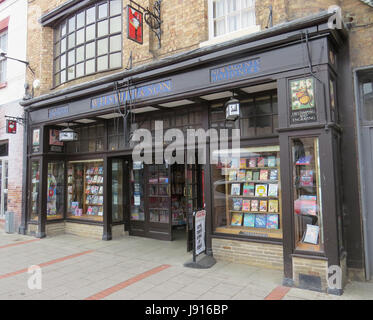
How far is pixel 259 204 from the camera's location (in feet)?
21.6

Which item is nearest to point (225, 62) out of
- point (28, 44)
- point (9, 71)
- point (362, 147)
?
point (362, 147)

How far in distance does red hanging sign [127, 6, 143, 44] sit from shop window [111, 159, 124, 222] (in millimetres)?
3728

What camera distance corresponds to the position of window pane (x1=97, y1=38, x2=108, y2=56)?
359 inches

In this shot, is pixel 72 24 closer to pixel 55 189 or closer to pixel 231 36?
pixel 55 189

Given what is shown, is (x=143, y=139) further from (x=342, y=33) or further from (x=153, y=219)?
(x=342, y=33)

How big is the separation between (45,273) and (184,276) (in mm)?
2754

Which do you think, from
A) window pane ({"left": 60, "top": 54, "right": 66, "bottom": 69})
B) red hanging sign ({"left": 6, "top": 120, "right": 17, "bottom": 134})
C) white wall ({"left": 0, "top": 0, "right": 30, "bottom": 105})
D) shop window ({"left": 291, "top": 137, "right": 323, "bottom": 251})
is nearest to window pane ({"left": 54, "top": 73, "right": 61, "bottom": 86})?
window pane ({"left": 60, "top": 54, "right": 66, "bottom": 69})

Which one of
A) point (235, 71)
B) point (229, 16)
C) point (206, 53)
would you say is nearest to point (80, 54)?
point (229, 16)

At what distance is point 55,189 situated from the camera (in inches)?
410

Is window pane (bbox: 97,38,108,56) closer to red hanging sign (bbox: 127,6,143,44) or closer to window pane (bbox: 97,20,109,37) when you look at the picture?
window pane (bbox: 97,20,109,37)

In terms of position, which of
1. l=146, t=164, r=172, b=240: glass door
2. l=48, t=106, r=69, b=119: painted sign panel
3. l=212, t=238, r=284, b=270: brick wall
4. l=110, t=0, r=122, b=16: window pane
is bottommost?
l=212, t=238, r=284, b=270: brick wall

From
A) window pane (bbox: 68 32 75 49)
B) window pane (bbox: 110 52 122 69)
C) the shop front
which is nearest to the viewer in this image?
the shop front

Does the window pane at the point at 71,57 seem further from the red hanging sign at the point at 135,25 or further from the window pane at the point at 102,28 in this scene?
the red hanging sign at the point at 135,25

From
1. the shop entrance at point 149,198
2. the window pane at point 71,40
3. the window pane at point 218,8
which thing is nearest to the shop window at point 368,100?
the window pane at point 218,8
